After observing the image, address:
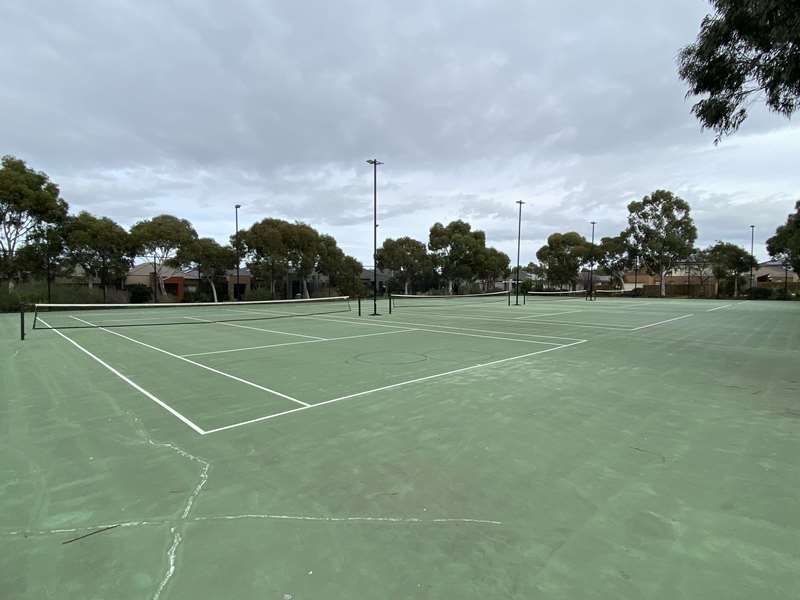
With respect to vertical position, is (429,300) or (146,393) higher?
(429,300)

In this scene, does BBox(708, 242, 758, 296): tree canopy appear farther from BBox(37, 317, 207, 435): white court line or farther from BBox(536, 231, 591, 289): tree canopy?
BBox(37, 317, 207, 435): white court line


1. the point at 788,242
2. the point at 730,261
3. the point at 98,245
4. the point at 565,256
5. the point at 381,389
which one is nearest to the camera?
the point at 381,389

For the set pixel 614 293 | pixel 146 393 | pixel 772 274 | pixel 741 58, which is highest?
pixel 741 58

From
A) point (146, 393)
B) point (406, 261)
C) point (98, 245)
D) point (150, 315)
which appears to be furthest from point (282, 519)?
point (406, 261)

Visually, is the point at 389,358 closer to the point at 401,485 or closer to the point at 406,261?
the point at 401,485

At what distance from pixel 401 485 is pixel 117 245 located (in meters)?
42.9

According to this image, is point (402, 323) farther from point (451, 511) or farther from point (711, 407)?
point (451, 511)

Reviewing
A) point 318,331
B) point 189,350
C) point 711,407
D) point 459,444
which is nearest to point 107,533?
point 459,444

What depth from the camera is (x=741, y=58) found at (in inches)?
371

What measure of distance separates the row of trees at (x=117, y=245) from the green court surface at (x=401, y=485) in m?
30.2

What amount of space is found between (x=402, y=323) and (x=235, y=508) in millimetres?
16294

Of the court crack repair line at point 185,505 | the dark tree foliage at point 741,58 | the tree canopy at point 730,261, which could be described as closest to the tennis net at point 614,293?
the tree canopy at point 730,261

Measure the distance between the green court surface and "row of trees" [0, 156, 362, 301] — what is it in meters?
30.2

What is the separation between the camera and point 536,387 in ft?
23.9
